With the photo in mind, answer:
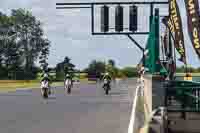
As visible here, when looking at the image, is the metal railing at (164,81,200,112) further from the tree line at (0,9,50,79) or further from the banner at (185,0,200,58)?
the tree line at (0,9,50,79)

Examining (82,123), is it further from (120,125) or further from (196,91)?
(196,91)

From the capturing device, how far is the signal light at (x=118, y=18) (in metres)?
33.8

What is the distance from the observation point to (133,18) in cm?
3362

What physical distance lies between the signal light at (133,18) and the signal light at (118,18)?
25.1 inches

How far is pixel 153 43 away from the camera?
62.3 ft

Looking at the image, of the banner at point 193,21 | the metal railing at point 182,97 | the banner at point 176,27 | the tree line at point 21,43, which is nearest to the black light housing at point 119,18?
Result: the banner at point 176,27

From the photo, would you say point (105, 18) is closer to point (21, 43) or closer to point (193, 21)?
point (193, 21)

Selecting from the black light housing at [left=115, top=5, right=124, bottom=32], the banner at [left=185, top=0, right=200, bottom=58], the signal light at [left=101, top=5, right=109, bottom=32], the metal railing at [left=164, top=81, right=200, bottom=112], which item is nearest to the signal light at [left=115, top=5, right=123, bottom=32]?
the black light housing at [left=115, top=5, right=124, bottom=32]

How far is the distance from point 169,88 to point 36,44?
121m

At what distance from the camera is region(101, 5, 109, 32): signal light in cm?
3356

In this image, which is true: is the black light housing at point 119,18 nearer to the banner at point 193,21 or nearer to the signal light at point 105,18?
the signal light at point 105,18

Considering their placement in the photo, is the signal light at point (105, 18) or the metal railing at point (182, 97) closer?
the metal railing at point (182, 97)

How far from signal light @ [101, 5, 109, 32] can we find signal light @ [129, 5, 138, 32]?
1.35 m

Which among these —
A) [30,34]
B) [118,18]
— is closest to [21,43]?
[30,34]
